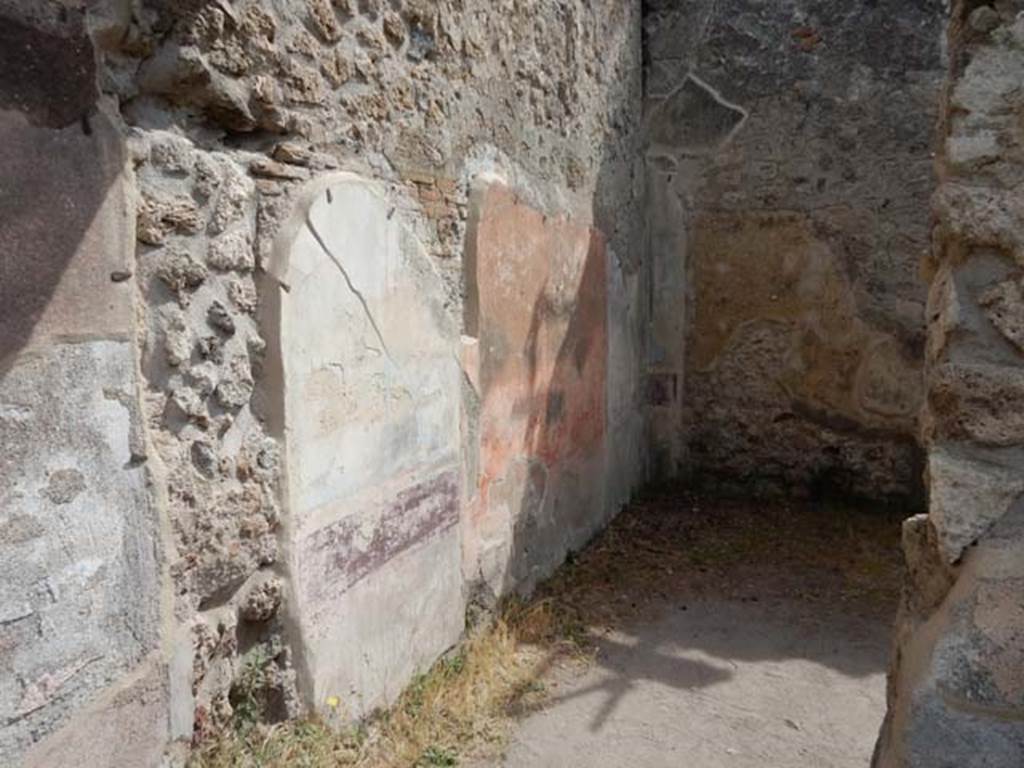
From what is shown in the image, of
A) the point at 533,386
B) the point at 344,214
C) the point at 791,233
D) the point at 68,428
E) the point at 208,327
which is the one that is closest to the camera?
the point at 68,428

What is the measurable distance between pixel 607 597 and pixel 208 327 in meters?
2.42

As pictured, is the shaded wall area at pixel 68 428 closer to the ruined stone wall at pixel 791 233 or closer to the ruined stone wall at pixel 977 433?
the ruined stone wall at pixel 977 433

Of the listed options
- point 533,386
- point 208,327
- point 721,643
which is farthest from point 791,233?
point 208,327

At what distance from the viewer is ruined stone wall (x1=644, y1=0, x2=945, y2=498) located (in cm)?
483

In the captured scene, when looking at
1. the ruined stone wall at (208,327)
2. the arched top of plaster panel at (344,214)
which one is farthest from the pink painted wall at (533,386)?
the arched top of plaster panel at (344,214)

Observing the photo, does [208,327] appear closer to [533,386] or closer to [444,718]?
[444,718]

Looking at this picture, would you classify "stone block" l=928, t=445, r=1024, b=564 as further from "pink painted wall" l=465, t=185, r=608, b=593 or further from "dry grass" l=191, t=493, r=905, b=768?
"pink painted wall" l=465, t=185, r=608, b=593

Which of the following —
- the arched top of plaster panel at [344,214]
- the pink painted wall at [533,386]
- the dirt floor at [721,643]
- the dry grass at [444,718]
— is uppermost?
the arched top of plaster panel at [344,214]

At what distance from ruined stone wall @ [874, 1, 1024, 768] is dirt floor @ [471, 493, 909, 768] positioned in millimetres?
1510

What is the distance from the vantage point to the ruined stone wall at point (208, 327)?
4.75 feet

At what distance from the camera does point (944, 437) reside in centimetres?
124

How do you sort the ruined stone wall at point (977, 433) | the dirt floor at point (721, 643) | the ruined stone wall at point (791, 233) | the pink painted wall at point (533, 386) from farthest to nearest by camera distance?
the ruined stone wall at point (791, 233), the pink painted wall at point (533, 386), the dirt floor at point (721, 643), the ruined stone wall at point (977, 433)

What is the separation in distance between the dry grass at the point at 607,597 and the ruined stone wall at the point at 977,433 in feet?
4.70

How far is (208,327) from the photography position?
6.00ft
